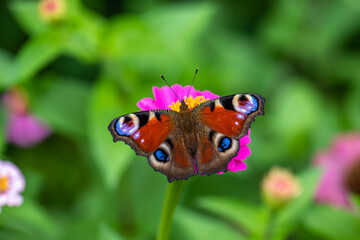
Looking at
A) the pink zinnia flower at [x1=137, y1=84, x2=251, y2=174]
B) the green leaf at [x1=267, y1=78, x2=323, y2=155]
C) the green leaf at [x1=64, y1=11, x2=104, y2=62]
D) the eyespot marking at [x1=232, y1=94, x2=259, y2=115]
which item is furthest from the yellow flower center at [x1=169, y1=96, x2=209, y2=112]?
the green leaf at [x1=267, y1=78, x2=323, y2=155]

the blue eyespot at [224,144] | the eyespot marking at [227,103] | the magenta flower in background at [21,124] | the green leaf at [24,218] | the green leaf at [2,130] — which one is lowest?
the green leaf at [24,218]

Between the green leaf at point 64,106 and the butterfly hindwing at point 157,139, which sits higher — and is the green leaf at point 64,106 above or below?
above

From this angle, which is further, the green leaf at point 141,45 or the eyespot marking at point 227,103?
the green leaf at point 141,45

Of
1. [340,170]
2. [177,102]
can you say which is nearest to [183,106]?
[177,102]

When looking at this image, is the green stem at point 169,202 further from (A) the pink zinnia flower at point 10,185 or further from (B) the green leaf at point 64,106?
(B) the green leaf at point 64,106

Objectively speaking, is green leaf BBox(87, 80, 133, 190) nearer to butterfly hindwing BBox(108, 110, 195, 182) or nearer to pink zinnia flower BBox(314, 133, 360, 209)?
butterfly hindwing BBox(108, 110, 195, 182)

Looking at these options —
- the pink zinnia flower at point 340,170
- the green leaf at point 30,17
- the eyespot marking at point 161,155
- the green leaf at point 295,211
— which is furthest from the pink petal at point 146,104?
the pink zinnia flower at point 340,170

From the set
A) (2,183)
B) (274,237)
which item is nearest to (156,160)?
(2,183)

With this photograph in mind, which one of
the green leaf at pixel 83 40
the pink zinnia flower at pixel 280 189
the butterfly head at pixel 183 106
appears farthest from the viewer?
the green leaf at pixel 83 40
